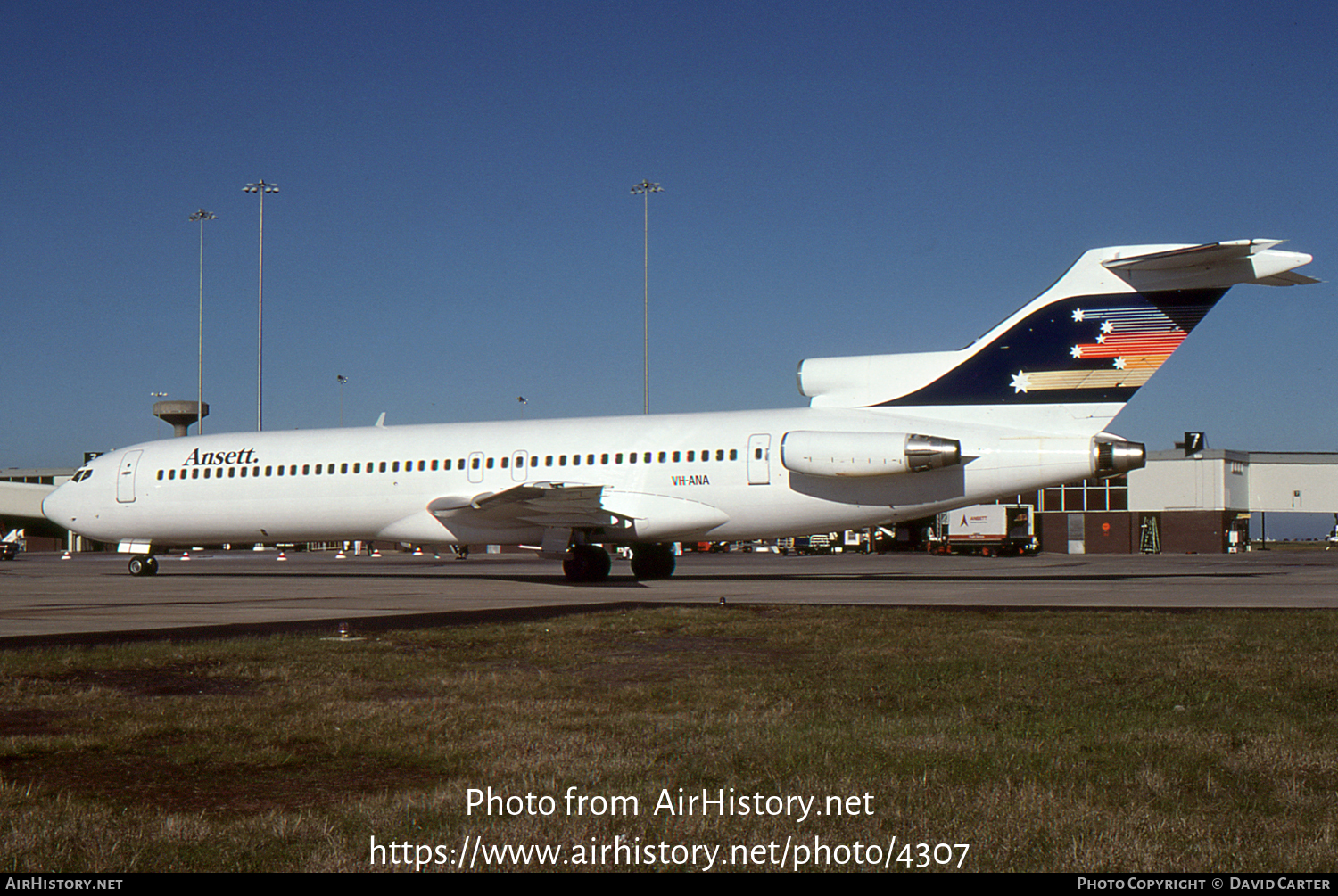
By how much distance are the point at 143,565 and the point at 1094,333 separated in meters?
24.7

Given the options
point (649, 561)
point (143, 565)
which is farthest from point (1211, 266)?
point (143, 565)

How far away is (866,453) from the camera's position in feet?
74.4

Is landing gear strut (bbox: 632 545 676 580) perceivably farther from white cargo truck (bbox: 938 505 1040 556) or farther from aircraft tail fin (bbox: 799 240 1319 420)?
white cargo truck (bbox: 938 505 1040 556)

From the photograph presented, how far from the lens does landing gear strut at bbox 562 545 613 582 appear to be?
2533 cm

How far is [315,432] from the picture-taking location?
29.4 meters

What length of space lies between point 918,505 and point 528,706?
1653cm

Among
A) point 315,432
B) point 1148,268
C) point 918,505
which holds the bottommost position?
point 918,505

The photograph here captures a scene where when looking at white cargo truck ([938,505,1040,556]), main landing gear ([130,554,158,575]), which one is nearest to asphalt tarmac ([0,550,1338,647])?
main landing gear ([130,554,158,575])

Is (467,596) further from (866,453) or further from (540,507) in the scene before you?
(866,453)

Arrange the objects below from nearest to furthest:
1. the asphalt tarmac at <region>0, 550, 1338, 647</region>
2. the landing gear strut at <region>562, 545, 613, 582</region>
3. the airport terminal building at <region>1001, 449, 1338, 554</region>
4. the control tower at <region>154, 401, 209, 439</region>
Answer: the asphalt tarmac at <region>0, 550, 1338, 647</region>, the landing gear strut at <region>562, 545, 613, 582</region>, the control tower at <region>154, 401, 209, 439</region>, the airport terminal building at <region>1001, 449, 1338, 554</region>

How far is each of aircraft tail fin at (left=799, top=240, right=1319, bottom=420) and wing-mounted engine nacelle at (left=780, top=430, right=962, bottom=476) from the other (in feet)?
4.96

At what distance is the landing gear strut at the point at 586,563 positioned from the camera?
25.3 m

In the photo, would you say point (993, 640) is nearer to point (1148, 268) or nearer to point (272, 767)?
point (272, 767)
